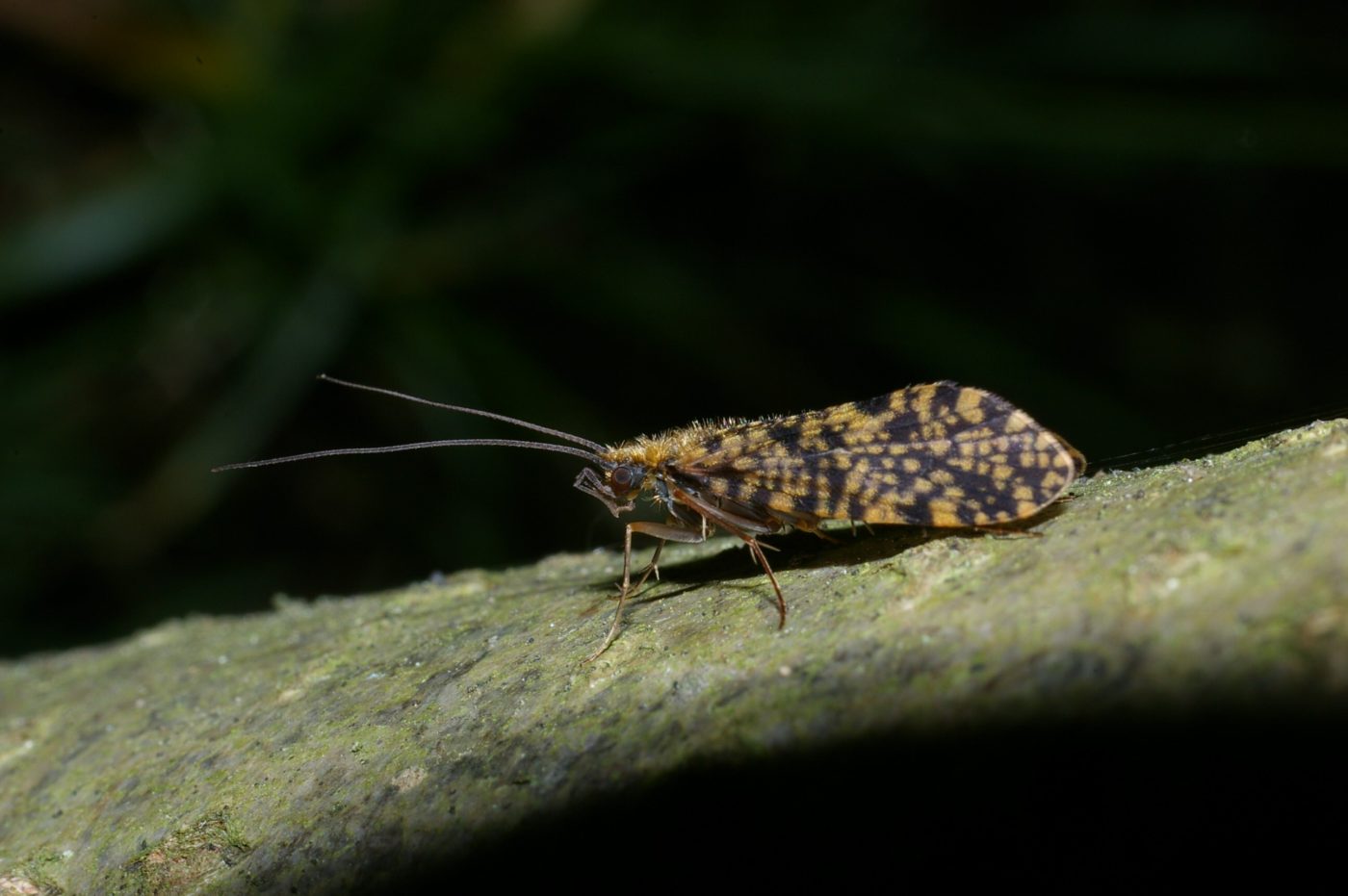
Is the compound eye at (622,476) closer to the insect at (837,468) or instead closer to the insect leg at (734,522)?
the insect at (837,468)

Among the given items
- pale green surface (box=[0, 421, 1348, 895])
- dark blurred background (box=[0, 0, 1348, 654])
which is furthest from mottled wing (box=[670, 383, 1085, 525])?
dark blurred background (box=[0, 0, 1348, 654])

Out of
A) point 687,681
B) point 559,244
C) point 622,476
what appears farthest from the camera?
point 559,244

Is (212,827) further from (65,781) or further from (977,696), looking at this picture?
(977,696)

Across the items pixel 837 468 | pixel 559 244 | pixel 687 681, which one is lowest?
pixel 687 681

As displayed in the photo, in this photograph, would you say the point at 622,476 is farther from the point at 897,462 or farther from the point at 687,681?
the point at 687,681

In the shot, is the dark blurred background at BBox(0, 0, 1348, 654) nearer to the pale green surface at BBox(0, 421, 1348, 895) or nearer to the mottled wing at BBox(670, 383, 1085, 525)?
the mottled wing at BBox(670, 383, 1085, 525)

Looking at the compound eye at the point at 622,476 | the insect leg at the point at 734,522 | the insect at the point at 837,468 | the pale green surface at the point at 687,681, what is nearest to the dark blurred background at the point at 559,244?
the compound eye at the point at 622,476

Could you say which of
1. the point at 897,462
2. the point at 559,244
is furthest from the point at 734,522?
the point at 559,244

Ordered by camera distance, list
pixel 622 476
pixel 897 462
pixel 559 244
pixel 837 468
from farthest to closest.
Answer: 1. pixel 559 244
2. pixel 622 476
3. pixel 837 468
4. pixel 897 462
